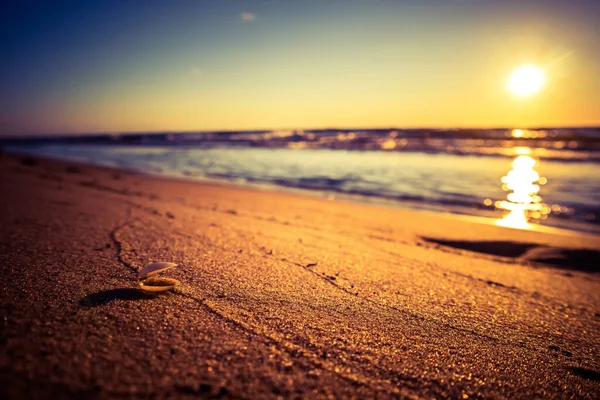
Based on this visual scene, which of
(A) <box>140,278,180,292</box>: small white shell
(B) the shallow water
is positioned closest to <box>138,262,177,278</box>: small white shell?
(A) <box>140,278,180,292</box>: small white shell

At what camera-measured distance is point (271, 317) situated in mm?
1644

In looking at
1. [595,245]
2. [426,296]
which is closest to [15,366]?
[426,296]

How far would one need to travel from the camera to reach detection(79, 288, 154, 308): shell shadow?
1556 mm

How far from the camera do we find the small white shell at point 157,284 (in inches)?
65.9

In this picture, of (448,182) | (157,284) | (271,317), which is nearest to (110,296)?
(157,284)

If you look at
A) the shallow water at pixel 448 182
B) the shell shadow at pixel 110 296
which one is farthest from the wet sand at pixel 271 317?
the shallow water at pixel 448 182

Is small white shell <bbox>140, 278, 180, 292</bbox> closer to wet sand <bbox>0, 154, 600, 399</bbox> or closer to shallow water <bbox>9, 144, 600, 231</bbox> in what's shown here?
wet sand <bbox>0, 154, 600, 399</bbox>

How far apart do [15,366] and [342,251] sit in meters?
2.34

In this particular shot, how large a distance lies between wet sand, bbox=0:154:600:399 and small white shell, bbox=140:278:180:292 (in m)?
0.04

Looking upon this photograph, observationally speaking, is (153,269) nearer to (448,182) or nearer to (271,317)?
(271,317)

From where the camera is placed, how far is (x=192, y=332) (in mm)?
1412

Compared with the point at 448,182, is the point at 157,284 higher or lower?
lower

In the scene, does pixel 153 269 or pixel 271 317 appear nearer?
pixel 271 317

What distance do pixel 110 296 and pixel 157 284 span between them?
219 mm
